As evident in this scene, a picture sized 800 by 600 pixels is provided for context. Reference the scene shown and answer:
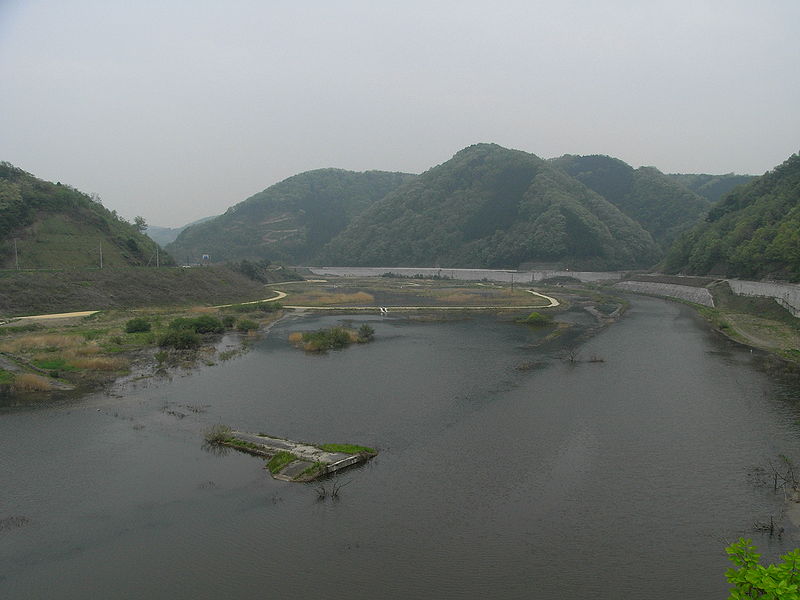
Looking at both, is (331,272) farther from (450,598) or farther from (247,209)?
(450,598)

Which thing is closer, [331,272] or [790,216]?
[790,216]

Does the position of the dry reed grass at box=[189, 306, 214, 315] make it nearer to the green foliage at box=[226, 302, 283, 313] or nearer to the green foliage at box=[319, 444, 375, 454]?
the green foliage at box=[226, 302, 283, 313]

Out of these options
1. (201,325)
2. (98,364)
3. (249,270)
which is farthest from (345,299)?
(98,364)

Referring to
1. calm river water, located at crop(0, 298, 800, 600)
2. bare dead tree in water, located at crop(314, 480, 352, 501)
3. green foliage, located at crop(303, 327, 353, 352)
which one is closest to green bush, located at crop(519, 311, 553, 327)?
green foliage, located at crop(303, 327, 353, 352)

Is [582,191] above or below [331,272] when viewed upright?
above

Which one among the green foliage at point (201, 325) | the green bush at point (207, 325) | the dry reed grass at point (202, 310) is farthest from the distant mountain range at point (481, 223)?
the green bush at point (207, 325)

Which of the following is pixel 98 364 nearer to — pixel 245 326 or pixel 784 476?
pixel 245 326

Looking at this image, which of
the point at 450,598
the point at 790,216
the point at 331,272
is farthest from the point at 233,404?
the point at 331,272
